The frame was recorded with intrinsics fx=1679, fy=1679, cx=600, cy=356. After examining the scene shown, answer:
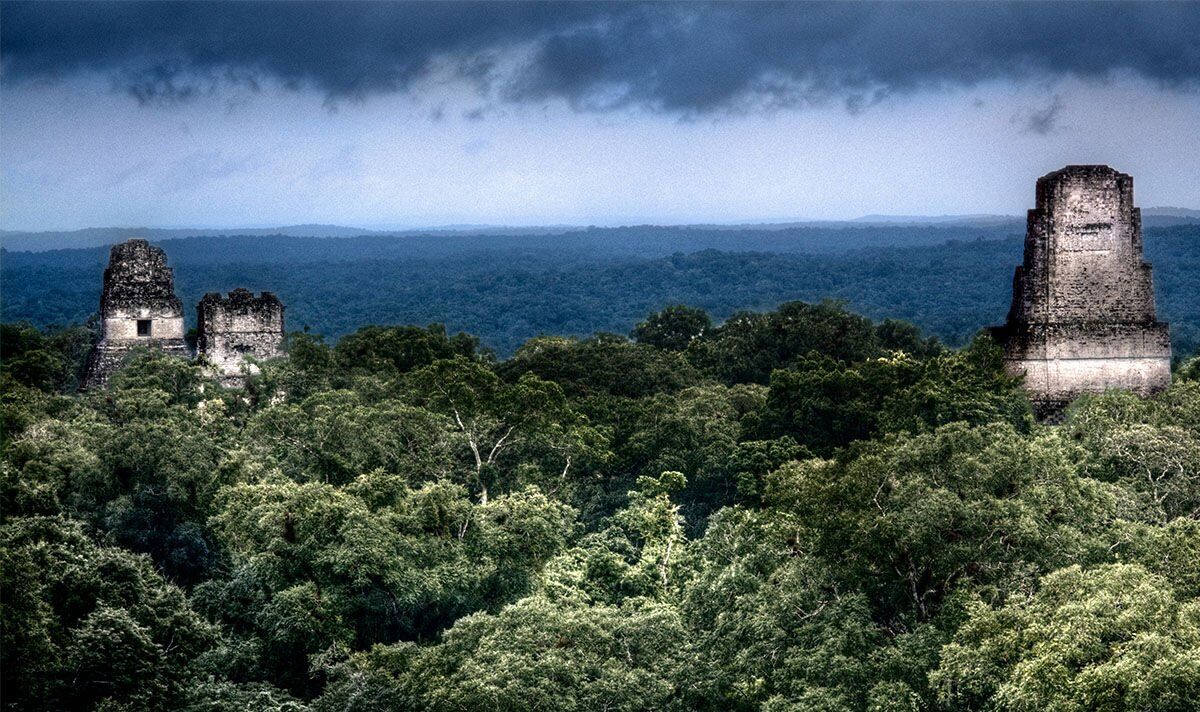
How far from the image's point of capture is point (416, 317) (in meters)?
157

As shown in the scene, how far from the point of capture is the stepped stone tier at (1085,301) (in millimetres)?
31578

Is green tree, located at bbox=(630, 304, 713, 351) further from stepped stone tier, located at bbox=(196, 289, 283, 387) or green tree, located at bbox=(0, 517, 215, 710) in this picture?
green tree, located at bbox=(0, 517, 215, 710)

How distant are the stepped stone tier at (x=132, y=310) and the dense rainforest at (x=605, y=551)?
6.08 meters

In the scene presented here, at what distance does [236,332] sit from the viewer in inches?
1549

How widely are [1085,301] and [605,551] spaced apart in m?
11.2

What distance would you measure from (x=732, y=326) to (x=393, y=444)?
26643 mm

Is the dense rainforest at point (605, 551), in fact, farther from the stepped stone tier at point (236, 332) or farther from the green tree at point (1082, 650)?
the stepped stone tier at point (236, 332)

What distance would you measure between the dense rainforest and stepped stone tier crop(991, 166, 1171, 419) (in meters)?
1.13

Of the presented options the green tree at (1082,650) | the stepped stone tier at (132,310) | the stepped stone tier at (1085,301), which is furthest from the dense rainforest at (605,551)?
the stepped stone tier at (132,310)

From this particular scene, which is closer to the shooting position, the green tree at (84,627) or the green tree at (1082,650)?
the green tree at (1082,650)

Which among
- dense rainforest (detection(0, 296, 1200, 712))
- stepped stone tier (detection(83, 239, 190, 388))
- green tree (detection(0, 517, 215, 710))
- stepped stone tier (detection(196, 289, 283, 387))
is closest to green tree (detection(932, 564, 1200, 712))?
dense rainforest (detection(0, 296, 1200, 712))

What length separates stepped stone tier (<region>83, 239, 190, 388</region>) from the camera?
4028 centimetres

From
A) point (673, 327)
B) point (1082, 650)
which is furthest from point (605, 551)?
point (673, 327)

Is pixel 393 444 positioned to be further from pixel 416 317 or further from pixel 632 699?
pixel 416 317
